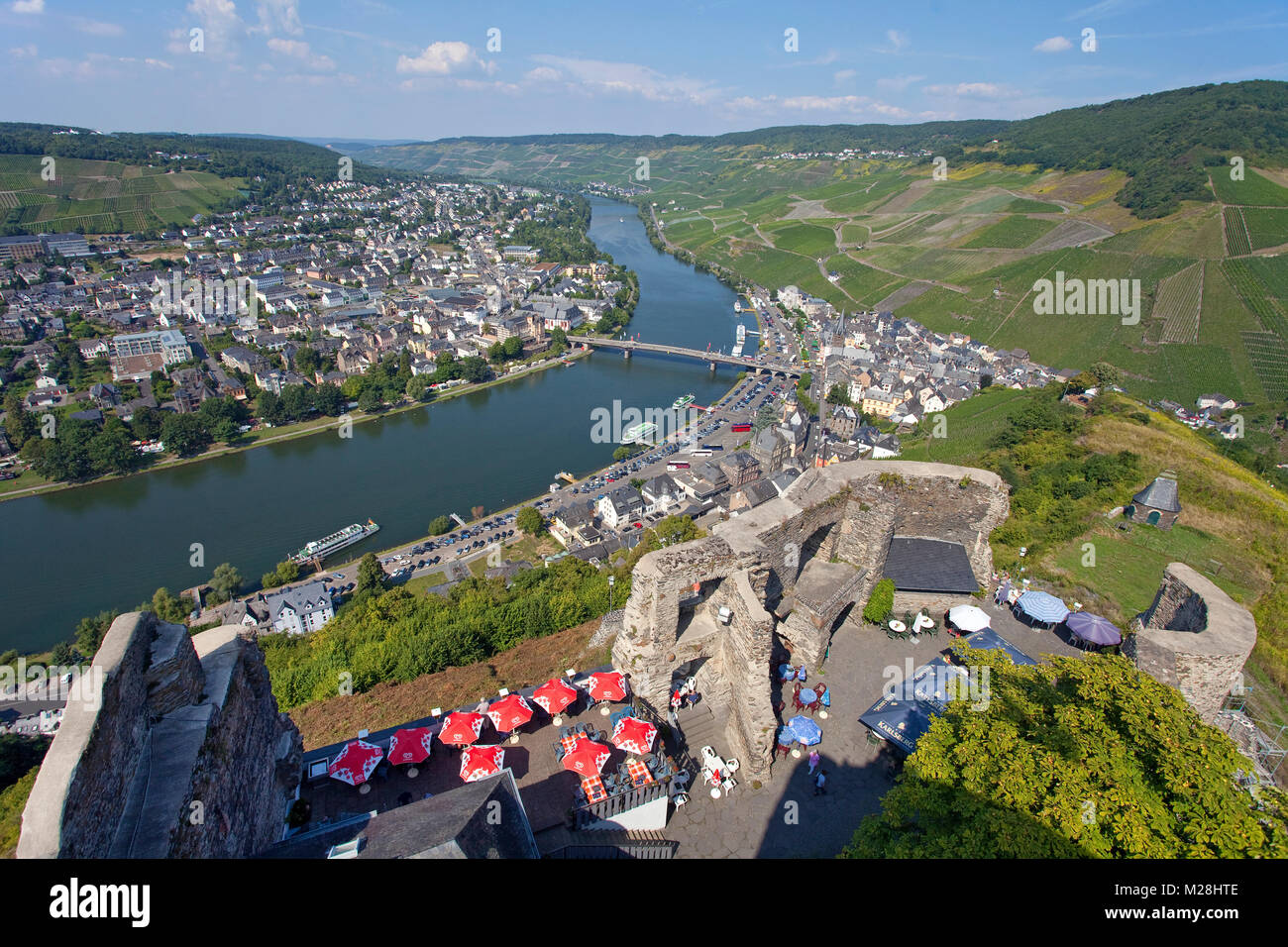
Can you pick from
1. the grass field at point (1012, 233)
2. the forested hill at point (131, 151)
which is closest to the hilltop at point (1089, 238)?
the grass field at point (1012, 233)

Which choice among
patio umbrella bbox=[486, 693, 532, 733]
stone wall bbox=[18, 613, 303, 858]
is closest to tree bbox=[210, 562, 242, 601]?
patio umbrella bbox=[486, 693, 532, 733]

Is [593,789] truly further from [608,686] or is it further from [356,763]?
[356,763]

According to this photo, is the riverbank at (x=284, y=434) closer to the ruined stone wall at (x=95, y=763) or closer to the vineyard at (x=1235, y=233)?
the ruined stone wall at (x=95, y=763)

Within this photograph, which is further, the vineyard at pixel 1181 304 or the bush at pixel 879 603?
the vineyard at pixel 1181 304

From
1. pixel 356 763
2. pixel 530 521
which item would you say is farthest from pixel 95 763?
pixel 530 521

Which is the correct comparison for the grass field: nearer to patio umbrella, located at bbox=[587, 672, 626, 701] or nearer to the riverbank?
the riverbank
